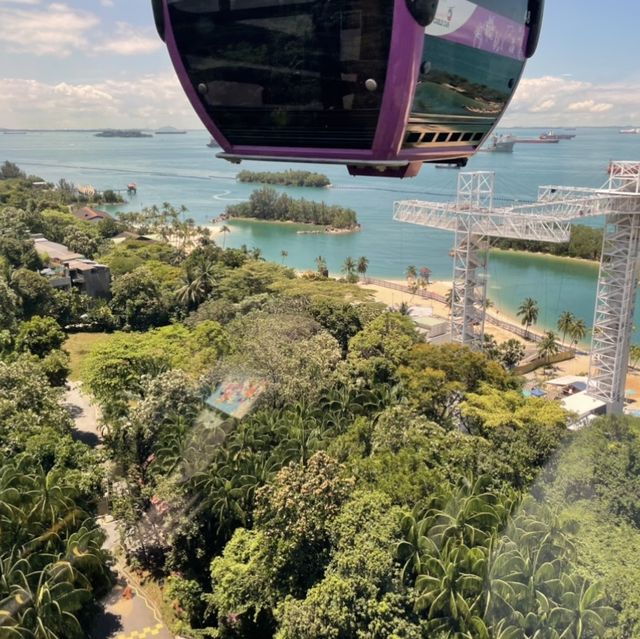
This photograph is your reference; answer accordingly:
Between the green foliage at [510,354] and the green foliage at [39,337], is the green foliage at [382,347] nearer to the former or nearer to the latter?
the green foliage at [510,354]

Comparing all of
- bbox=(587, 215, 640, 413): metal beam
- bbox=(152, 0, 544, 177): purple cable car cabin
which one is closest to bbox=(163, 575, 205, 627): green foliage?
bbox=(152, 0, 544, 177): purple cable car cabin

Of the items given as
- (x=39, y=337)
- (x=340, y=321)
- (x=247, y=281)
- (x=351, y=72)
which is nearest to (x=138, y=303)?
(x=247, y=281)

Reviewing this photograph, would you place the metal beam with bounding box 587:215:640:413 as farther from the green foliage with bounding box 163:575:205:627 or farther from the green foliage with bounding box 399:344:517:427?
the green foliage with bounding box 163:575:205:627

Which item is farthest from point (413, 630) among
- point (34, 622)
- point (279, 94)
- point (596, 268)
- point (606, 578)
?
point (596, 268)

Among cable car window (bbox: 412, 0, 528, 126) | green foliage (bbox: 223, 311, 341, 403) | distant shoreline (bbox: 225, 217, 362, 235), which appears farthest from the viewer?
distant shoreline (bbox: 225, 217, 362, 235)

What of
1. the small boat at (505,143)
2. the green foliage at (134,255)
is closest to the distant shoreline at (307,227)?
the green foliage at (134,255)

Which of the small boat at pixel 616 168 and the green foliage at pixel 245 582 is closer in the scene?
the green foliage at pixel 245 582
